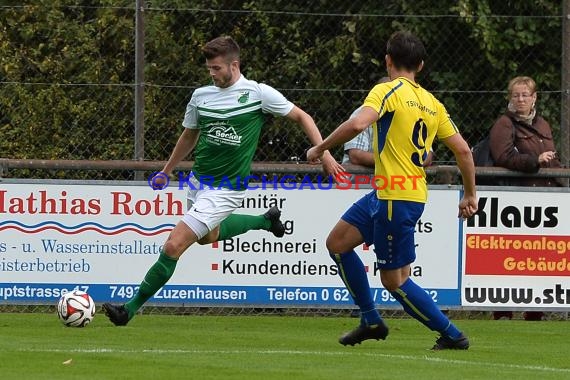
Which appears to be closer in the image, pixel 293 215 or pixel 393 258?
pixel 393 258

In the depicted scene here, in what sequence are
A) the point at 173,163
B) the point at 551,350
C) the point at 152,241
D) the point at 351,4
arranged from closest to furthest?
the point at 551,350 < the point at 173,163 < the point at 152,241 < the point at 351,4

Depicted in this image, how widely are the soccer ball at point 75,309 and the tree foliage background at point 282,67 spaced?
2523mm

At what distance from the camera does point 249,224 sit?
11.1 meters

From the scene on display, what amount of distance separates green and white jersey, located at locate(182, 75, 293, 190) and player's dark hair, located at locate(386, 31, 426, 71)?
158 centimetres

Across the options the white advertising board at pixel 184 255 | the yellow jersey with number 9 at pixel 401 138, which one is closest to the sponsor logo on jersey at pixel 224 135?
the yellow jersey with number 9 at pixel 401 138

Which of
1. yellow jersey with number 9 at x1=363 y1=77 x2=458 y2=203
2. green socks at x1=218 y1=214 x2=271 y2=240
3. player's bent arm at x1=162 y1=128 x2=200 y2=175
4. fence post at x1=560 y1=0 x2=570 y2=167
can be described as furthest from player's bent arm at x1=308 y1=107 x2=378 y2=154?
fence post at x1=560 y1=0 x2=570 y2=167

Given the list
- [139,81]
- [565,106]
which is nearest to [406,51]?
[139,81]

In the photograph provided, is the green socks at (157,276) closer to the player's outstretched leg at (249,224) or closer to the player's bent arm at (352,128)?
the player's outstretched leg at (249,224)

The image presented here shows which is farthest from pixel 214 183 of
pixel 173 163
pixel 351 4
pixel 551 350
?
pixel 351 4

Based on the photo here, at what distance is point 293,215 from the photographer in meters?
12.5

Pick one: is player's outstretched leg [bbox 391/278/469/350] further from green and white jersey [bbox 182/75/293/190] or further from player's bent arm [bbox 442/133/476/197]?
green and white jersey [bbox 182/75/293/190]

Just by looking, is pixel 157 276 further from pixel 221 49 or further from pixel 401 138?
pixel 401 138

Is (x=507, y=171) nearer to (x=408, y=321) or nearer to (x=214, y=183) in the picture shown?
(x=408, y=321)

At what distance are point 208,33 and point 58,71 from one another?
180 cm
